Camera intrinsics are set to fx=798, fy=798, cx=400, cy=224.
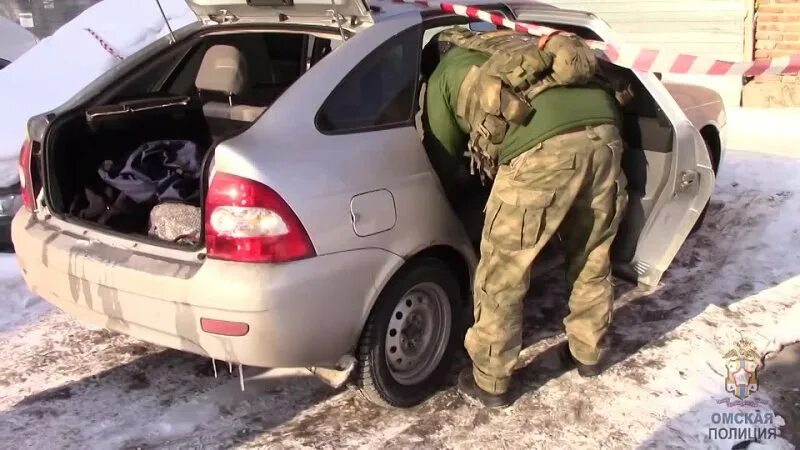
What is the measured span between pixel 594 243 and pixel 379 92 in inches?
45.7

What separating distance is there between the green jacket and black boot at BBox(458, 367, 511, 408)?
882 millimetres

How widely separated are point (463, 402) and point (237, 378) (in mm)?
1100

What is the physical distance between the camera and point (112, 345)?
4246 mm

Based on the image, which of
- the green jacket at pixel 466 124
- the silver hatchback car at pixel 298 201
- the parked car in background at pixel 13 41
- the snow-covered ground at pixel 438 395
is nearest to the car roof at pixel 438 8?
the silver hatchback car at pixel 298 201

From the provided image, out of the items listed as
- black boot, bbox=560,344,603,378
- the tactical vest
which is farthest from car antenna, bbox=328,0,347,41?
black boot, bbox=560,344,603,378

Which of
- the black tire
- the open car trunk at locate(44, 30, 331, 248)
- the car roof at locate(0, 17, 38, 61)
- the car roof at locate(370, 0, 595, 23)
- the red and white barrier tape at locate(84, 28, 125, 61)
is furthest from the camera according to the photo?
the car roof at locate(0, 17, 38, 61)

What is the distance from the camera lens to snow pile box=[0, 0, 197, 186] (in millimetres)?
6188

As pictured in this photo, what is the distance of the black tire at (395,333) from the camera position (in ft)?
10.7

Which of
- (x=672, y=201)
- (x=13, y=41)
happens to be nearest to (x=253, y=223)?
(x=672, y=201)

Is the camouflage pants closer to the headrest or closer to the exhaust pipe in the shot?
the exhaust pipe

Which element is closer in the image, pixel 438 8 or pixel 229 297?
pixel 229 297

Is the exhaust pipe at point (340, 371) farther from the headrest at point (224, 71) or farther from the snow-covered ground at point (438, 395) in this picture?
the headrest at point (224, 71)

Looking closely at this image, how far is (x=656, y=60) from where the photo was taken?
362 cm

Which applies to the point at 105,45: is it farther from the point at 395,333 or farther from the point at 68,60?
the point at 395,333
